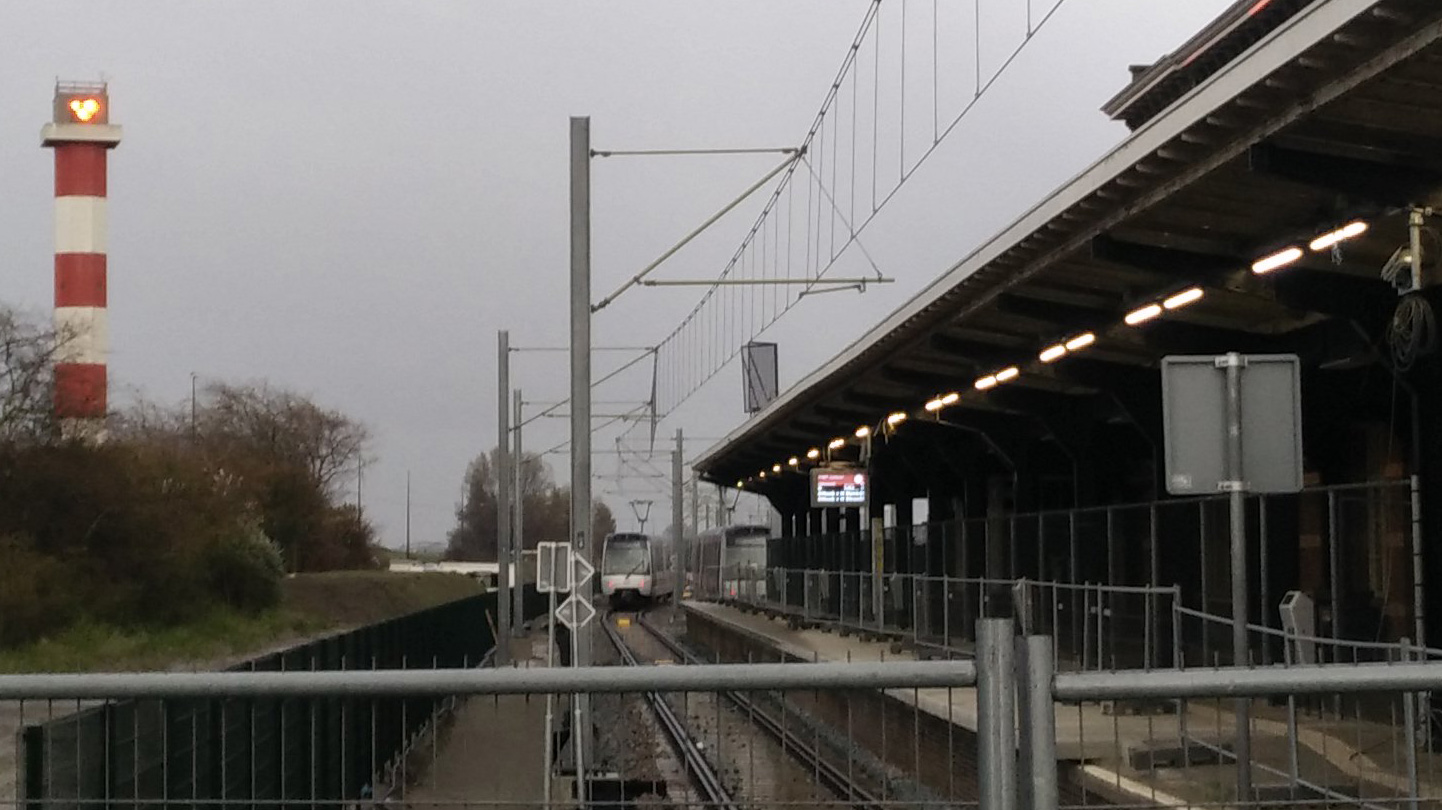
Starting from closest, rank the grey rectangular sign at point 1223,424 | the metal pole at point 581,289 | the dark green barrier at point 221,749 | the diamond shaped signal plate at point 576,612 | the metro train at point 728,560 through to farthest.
A: the dark green barrier at point 221,749 < the grey rectangular sign at point 1223,424 < the diamond shaped signal plate at point 576,612 < the metal pole at point 581,289 < the metro train at point 728,560

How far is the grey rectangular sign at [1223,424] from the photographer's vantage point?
1070 cm

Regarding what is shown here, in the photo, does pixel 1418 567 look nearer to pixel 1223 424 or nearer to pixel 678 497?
pixel 1223 424

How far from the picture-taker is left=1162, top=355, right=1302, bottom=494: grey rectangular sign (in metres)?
10.7

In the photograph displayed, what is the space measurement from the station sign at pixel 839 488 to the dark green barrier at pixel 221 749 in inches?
959

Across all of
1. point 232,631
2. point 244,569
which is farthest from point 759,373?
point 232,631

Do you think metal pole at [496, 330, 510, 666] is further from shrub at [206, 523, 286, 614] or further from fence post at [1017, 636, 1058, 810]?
fence post at [1017, 636, 1058, 810]

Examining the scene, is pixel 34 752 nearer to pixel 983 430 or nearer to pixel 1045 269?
pixel 1045 269

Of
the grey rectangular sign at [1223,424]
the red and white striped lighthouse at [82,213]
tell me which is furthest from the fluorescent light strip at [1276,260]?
the red and white striped lighthouse at [82,213]

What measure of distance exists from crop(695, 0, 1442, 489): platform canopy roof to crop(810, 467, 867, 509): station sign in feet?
37.0

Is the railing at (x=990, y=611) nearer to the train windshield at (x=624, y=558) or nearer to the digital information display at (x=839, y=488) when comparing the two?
the digital information display at (x=839, y=488)

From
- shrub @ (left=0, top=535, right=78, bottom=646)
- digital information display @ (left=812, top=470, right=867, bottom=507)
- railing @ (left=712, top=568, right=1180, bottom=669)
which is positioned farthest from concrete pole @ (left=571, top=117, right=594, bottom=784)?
digital information display @ (left=812, top=470, right=867, bottom=507)

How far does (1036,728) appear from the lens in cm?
452

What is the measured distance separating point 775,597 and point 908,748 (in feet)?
149

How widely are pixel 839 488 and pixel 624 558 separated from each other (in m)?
45.8
